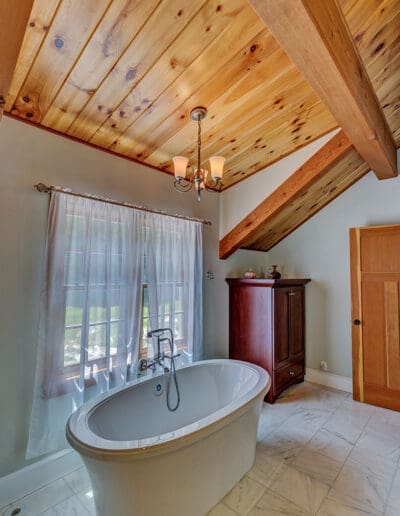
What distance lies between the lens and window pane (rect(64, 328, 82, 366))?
1967 mm

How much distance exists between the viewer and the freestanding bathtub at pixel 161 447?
4.46ft

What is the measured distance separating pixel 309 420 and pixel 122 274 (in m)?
2.35

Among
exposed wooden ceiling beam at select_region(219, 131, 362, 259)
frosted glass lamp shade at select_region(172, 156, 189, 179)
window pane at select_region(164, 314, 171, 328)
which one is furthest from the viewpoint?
window pane at select_region(164, 314, 171, 328)

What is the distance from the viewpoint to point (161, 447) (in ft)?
4.50

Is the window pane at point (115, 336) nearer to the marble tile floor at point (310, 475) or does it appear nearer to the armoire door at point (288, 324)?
the marble tile floor at point (310, 475)

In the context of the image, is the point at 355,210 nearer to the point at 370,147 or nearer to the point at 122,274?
the point at 370,147

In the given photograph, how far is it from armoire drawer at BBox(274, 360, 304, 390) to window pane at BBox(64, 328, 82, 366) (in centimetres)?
216

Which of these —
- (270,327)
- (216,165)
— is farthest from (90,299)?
(270,327)

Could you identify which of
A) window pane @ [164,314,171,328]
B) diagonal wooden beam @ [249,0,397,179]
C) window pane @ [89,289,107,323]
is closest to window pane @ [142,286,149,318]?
window pane @ [164,314,171,328]

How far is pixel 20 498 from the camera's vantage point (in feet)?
5.74

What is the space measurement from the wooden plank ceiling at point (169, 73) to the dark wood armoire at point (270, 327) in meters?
1.70

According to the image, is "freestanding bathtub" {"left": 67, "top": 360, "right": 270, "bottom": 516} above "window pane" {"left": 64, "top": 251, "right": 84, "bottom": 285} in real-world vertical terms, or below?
below

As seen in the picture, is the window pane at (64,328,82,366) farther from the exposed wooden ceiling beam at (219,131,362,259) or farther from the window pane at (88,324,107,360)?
the exposed wooden ceiling beam at (219,131,362,259)

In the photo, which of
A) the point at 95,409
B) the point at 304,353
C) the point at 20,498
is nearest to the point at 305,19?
the point at 95,409
